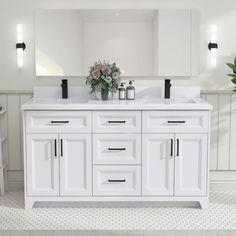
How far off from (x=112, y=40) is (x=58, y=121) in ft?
3.08

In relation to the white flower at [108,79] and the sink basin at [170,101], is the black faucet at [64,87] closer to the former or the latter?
the white flower at [108,79]

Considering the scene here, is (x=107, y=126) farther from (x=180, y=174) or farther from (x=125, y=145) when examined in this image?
(x=180, y=174)

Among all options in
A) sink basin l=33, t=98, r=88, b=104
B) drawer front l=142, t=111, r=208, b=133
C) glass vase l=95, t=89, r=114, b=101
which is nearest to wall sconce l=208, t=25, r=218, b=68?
drawer front l=142, t=111, r=208, b=133

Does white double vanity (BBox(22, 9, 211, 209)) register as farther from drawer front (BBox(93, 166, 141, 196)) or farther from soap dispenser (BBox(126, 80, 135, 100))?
soap dispenser (BBox(126, 80, 135, 100))

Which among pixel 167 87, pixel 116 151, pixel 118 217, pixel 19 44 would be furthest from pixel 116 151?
pixel 19 44

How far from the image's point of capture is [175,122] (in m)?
4.15

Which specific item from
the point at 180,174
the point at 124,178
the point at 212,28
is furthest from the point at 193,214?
the point at 212,28

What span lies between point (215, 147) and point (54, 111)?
1.56 m

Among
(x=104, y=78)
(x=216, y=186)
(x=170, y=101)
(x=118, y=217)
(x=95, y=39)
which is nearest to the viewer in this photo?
(x=118, y=217)

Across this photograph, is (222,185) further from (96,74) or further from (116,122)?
(96,74)

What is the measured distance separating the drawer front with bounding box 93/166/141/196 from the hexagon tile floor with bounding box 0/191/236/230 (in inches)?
5.9

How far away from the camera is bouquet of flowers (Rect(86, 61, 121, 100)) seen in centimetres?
438

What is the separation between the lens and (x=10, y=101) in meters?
4.70

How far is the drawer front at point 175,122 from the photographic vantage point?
13.6ft
